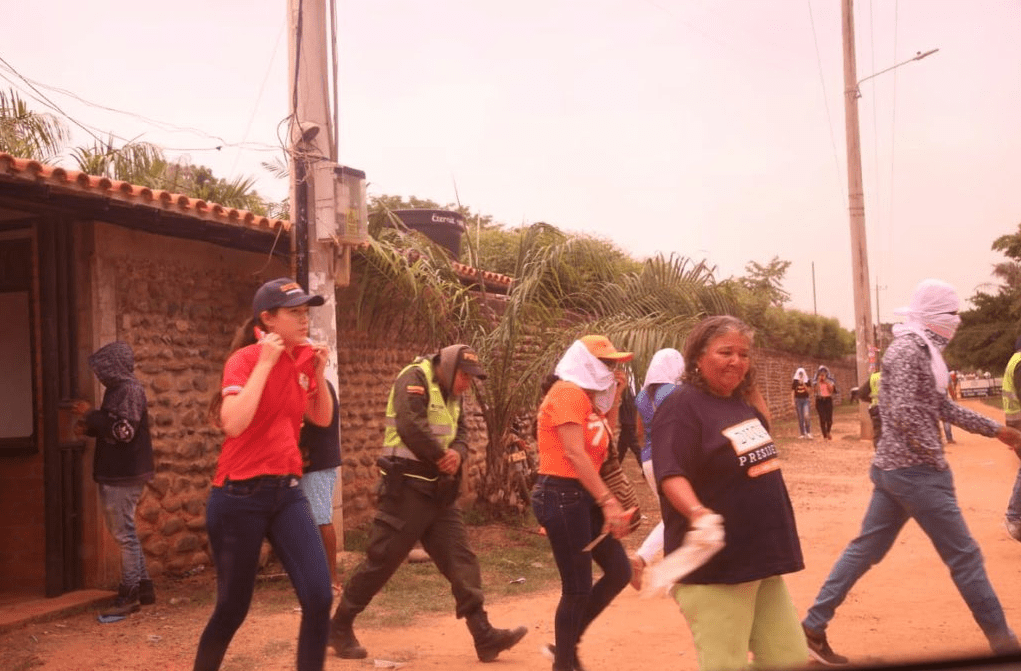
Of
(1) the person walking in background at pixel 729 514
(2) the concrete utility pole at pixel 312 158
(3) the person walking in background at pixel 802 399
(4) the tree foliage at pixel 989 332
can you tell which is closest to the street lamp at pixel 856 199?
(3) the person walking in background at pixel 802 399

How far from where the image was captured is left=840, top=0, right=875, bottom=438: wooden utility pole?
18.8m

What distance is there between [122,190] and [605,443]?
387cm

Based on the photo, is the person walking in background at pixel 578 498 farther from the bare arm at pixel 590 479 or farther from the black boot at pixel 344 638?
the black boot at pixel 344 638

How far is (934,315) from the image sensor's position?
5.02 metres

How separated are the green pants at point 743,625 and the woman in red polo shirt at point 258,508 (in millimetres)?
1409

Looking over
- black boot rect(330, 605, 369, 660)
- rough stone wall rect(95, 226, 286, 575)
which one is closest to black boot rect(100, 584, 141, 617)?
rough stone wall rect(95, 226, 286, 575)

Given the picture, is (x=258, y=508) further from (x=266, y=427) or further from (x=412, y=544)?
(x=412, y=544)

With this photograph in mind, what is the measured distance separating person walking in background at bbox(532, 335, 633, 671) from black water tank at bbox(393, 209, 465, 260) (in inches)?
290

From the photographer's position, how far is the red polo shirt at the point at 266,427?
3.92 m

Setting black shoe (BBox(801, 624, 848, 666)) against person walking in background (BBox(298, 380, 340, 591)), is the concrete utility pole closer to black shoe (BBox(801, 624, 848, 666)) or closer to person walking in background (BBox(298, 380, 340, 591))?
person walking in background (BBox(298, 380, 340, 591))

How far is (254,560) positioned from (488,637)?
6.35 feet

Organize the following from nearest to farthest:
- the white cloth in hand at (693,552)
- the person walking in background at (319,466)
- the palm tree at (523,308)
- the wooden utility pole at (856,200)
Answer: the white cloth in hand at (693,552), the person walking in background at (319,466), the palm tree at (523,308), the wooden utility pole at (856,200)

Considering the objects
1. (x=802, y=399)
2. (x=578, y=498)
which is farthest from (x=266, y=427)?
(x=802, y=399)

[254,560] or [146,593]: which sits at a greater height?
[254,560]
